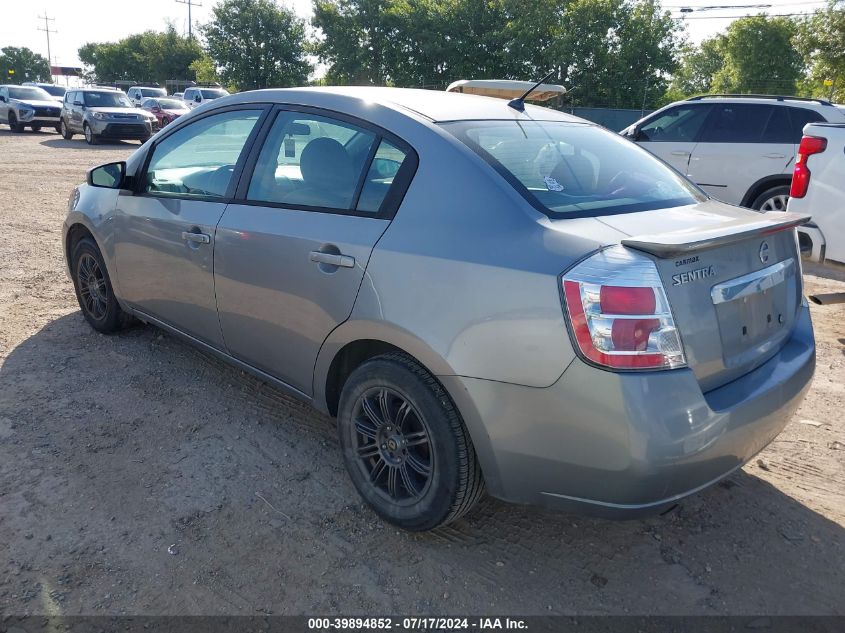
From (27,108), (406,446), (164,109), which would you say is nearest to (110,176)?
(406,446)

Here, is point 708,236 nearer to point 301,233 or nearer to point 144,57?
point 301,233

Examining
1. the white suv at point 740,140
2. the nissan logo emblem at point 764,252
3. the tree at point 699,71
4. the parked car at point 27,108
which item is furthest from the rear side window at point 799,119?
the tree at point 699,71

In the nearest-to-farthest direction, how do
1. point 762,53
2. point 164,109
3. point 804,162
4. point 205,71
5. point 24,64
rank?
point 804,162 < point 164,109 < point 762,53 < point 205,71 < point 24,64

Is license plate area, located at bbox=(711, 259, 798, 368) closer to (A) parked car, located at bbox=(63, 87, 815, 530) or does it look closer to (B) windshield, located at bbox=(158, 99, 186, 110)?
(A) parked car, located at bbox=(63, 87, 815, 530)

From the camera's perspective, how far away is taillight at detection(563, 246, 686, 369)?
2.14 metres

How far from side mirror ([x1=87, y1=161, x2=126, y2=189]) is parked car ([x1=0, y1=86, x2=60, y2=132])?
23.8 meters

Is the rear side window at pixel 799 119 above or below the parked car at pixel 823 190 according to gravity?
above

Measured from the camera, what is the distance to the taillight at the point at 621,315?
84.2 inches

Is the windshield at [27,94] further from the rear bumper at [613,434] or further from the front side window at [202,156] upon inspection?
the rear bumper at [613,434]

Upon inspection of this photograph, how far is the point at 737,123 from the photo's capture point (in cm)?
850

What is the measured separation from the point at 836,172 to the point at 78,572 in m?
5.64

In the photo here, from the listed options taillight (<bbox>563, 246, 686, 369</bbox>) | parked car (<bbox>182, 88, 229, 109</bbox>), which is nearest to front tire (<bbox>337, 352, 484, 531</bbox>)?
taillight (<bbox>563, 246, 686, 369</bbox>)

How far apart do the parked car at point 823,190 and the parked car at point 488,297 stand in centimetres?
274

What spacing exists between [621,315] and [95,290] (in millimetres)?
3906
